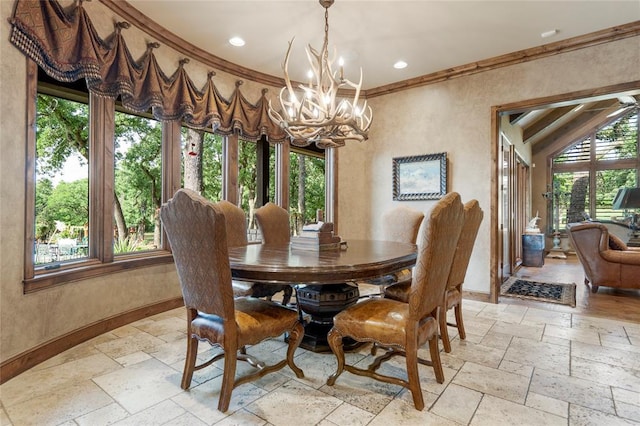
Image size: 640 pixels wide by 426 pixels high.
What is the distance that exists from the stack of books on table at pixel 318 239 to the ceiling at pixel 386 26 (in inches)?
72.7

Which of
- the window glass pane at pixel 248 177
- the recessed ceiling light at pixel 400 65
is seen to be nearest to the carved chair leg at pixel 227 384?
the window glass pane at pixel 248 177

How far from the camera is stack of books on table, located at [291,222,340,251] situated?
2.50 meters

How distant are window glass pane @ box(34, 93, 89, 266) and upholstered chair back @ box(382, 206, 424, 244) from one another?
2.88 meters

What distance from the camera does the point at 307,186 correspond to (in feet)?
16.4

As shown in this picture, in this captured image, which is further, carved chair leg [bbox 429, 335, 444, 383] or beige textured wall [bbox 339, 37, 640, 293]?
beige textured wall [bbox 339, 37, 640, 293]

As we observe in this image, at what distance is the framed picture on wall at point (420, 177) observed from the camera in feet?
14.1

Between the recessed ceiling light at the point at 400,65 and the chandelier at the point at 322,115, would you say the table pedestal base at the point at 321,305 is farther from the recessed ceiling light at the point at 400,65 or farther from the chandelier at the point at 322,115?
the recessed ceiling light at the point at 400,65

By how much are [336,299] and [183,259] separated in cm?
119

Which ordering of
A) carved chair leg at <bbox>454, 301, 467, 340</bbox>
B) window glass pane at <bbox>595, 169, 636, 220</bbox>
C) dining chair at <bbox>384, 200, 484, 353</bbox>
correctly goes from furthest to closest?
window glass pane at <bbox>595, 169, 636, 220</bbox>, carved chair leg at <bbox>454, 301, 467, 340</bbox>, dining chair at <bbox>384, 200, 484, 353</bbox>

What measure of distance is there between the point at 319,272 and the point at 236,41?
290cm

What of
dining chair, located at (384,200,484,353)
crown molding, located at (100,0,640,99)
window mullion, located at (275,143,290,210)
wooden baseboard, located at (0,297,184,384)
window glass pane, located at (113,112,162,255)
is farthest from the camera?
window mullion, located at (275,143,290,210)

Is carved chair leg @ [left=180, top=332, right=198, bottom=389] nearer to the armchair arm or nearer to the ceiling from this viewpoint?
the ceiling

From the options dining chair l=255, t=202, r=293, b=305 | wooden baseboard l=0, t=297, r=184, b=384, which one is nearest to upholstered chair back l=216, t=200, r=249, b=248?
dining chair l=255, t=202, r=293, b=305

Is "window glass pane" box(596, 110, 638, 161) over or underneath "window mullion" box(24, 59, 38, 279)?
over
